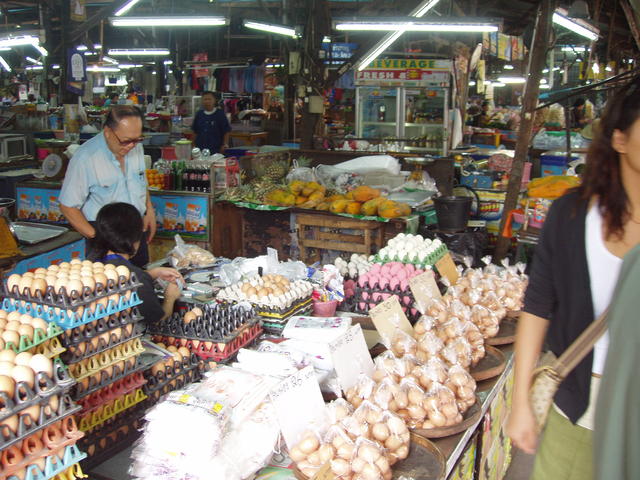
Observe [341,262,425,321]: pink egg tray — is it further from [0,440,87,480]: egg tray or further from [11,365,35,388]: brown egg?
[11,365,35,388]: brown egg

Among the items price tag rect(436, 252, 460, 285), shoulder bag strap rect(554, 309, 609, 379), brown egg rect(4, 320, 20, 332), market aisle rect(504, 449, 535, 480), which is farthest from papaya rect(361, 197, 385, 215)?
brown egg rect(4, 320, 20, 332)

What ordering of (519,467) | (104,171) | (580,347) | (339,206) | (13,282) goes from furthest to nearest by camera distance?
(339,206) → (104,171) → (519,467) → (13,282) → (580,347)

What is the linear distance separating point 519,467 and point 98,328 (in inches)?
116

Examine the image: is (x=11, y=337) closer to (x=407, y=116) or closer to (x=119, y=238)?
(x=119, y=238)

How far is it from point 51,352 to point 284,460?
2.91 ft

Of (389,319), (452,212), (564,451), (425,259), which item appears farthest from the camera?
(452,212)

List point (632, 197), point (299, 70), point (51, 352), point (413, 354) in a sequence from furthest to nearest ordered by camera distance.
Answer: point (299, 70) → point (413, 354) → point (51, 352) → point (632, 197)

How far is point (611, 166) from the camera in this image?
71.2 inches

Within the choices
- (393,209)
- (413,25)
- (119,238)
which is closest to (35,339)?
(119,238)

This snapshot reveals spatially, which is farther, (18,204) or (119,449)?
(18,204)

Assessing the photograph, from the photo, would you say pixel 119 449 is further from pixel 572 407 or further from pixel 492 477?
pixel 492 477

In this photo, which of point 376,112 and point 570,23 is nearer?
point 570,23

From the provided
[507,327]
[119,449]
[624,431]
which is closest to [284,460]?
[119,449]

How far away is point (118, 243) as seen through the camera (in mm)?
3020
